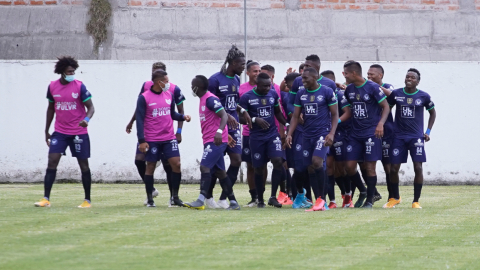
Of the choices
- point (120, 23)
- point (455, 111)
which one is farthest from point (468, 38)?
point (120, 23)

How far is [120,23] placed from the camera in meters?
20.1

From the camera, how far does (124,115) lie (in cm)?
1844

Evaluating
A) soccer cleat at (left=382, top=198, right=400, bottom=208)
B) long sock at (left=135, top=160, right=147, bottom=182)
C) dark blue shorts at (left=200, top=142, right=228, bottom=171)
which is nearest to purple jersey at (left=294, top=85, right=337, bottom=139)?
dark blue shorts at (left=200, top=142, right=228, bottom=171)

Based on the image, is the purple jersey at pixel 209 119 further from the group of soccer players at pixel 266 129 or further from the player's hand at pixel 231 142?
the player's hand at pixel 231 142

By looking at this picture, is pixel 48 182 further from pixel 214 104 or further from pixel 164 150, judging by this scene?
pixel 214 104

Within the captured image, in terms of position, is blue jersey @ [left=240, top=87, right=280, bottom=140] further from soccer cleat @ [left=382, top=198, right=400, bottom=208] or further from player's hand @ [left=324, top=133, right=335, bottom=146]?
soccer cleat @ [left=382, top=198, right=400, bottom=208]

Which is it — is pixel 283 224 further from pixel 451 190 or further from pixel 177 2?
pixel 177 2

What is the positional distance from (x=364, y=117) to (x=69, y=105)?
4.45 metres

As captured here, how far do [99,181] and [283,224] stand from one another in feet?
32.7

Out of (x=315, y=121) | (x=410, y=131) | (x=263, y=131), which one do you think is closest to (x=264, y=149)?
(x=263, y=131)

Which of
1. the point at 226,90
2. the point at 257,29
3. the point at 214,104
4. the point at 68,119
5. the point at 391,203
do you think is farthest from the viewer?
the point at 257,29

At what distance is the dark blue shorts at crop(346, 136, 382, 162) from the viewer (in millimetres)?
11805

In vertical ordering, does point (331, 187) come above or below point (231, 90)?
below

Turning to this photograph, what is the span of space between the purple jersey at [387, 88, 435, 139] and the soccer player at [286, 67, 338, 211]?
1.34m
